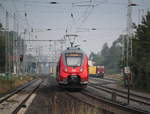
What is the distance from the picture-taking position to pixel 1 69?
192 feet

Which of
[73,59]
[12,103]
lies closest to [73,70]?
[73,59]

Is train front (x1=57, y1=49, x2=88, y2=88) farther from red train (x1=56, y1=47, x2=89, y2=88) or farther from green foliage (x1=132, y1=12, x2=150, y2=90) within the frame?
green foliage (x1=132, y1=12, x2=150, y2=90)

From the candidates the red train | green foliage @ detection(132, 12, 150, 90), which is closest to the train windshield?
the red train

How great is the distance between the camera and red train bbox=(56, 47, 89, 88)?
64.9ft

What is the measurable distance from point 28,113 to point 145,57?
50.4 feet

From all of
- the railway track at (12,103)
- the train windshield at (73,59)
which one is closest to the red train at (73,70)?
the train windshield at (73,59)

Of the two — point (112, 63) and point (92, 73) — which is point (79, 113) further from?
point (112, 63)

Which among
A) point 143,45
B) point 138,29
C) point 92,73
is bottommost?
point 92,73

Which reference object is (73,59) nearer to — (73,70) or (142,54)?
(73,70)

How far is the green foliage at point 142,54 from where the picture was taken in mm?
23578

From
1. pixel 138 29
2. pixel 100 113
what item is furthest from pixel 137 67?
pixel 100 113

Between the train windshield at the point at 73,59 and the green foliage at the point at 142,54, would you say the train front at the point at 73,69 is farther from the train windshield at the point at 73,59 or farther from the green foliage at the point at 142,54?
the green foliage at the point at 142,54

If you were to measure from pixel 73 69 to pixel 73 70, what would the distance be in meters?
0.08

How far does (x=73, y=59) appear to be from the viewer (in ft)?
67.1
